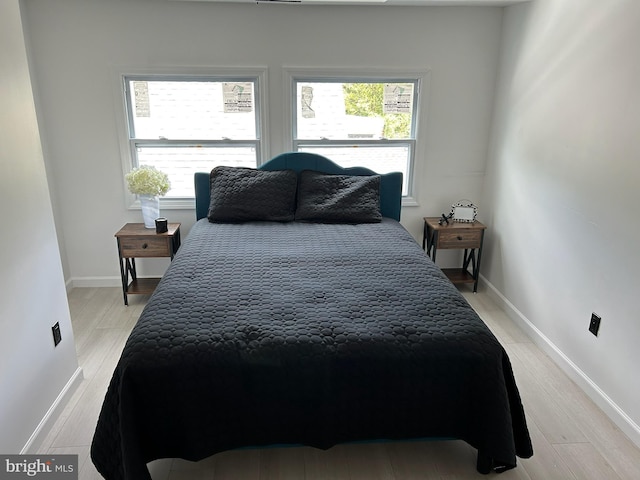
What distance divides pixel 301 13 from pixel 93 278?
2781 mm

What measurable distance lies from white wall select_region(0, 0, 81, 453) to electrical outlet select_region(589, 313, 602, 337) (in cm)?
283

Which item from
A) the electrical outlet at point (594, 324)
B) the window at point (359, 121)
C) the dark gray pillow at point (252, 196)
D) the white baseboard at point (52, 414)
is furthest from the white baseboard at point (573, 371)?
the white baseboard at point (52, 414)

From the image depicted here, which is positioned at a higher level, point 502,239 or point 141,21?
point 141,21

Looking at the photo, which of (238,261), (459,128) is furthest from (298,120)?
(238,261)

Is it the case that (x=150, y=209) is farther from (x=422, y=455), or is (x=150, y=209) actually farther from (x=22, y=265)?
(x=422, y=455)

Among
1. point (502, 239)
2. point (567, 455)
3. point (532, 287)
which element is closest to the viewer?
point (567, 455)

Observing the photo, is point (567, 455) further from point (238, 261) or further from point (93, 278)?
point (93, 278)

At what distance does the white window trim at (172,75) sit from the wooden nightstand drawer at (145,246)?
0.43 meters

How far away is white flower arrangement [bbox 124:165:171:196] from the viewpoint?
130 inches

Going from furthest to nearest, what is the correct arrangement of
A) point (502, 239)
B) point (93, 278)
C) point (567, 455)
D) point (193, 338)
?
1. point (93, 278)
2. point (502, 239)
3. point (567, 455)
4. point (193, 338)

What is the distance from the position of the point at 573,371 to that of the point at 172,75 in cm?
343

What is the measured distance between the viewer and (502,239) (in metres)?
3.49

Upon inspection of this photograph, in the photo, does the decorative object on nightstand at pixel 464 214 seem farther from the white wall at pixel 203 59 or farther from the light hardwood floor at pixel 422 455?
the light hardwood floor at pixel 422 455

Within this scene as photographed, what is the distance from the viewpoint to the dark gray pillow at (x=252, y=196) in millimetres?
3197
